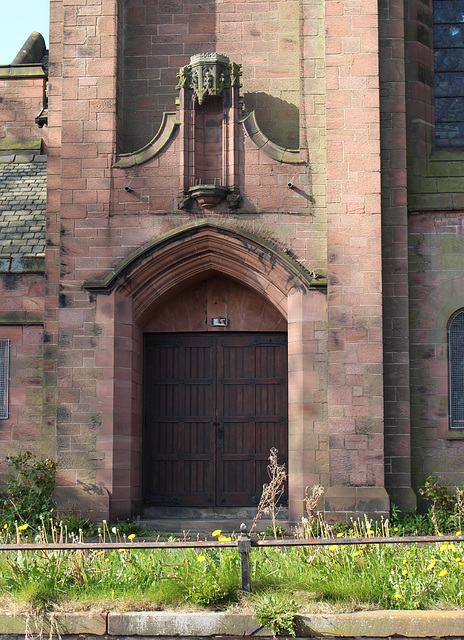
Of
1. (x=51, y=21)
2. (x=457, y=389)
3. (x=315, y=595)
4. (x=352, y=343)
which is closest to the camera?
(x=315, y=595)

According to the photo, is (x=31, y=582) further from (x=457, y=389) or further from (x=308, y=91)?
(x=308, y=91)

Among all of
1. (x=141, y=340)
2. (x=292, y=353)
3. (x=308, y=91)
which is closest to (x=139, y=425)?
(x=141, y=340)

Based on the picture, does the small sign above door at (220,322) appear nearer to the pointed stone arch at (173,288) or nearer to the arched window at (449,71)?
the pointed stone arch at (173,288)

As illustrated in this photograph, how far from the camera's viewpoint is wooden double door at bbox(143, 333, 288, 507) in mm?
11906

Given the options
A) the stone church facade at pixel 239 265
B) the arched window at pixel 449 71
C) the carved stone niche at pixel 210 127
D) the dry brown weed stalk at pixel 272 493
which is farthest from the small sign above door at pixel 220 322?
the arched window at pixel 449 71

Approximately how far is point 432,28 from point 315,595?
9335 mm

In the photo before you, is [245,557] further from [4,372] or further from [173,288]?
[4,372]

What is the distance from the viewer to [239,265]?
11.6m

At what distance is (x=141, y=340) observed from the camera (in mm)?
12023

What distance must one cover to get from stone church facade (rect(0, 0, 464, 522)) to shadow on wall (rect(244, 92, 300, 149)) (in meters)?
0.03

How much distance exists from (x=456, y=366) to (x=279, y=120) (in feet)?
14.6

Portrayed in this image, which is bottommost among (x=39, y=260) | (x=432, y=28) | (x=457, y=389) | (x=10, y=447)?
(x=10, y=447)

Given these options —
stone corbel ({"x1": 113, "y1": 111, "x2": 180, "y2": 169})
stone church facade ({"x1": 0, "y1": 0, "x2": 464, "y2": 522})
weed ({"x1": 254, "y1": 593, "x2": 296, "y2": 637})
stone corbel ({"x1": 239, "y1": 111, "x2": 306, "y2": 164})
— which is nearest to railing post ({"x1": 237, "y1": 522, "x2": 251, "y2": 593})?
weed ({"x1": 254, "y1": 593, "x2": 296, "y2": 637})

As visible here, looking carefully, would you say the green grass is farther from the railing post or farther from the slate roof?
the slate roof
